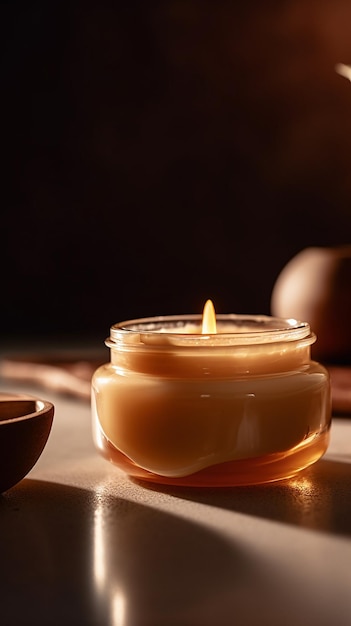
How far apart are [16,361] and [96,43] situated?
612mm

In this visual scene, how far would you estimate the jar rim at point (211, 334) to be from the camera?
0.53 m

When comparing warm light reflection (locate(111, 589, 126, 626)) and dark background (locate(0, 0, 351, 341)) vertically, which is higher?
dark background (locate(0, 0, 351, 341))

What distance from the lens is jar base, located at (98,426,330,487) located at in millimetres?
525

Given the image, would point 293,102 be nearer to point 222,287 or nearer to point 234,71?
point 234,71

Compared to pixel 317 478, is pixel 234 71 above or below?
above

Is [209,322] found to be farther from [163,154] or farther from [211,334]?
[163,154]

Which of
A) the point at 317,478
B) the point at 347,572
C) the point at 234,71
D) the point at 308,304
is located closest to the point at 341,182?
the point at 234,71

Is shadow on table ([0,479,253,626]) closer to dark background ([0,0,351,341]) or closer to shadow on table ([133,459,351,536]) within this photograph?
shadow on table ([133,459,351,536])

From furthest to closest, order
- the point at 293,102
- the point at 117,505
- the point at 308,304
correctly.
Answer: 1. the point at 293,102
2. the point at 308,304
3. the point at 117,505

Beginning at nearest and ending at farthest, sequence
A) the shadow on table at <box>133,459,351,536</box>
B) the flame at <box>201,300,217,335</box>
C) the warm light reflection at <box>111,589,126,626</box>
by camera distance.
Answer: the warm light reflection at <box>111,589,126,626</box> → the shadow on table at <box>133,459,351,536</box> → the flame at <box>201,300,217,335</box>

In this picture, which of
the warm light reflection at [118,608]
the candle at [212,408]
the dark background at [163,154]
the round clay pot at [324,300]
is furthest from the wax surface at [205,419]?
the dark background at [163,154]

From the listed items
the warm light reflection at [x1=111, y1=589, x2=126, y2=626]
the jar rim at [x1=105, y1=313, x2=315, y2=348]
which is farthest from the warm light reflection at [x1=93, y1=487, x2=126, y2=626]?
the jar rim at [x1=105, y1=313, x2=315, y2=348]

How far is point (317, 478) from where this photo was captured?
0.56 meters

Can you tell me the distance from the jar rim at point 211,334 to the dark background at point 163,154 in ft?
2.36
